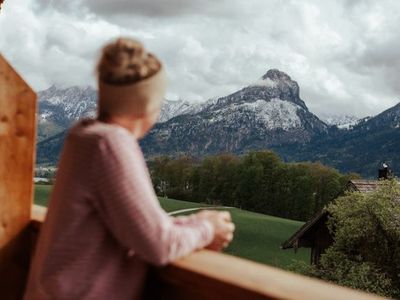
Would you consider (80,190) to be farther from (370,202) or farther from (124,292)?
(370,202)

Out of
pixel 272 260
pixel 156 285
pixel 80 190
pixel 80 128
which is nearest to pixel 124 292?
pixel 156 285

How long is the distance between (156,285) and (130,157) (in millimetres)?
352

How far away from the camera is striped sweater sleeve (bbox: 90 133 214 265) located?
1.28 m

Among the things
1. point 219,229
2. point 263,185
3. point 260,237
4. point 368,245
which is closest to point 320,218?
point 368,245

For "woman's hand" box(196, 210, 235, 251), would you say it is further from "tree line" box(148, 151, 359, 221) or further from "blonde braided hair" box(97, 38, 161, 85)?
"tree line" box(148, 151, 359, 221)

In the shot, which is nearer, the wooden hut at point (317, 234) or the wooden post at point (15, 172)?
the wooden post at point (15, 172)

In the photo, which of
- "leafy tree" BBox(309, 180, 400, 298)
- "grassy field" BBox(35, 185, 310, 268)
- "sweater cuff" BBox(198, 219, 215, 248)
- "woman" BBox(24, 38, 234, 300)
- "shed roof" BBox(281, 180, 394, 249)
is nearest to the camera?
"woman" BBox(24, 38, 234, 300)

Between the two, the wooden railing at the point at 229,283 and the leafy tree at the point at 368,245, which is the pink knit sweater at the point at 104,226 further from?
the leafy tree at the point at 368,245

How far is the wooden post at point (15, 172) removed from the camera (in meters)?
2.01

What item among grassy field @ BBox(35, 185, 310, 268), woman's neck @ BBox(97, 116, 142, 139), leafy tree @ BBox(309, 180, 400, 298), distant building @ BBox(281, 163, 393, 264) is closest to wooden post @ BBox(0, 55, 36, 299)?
woman's neck @ BBox(97, 116, 142, 139)

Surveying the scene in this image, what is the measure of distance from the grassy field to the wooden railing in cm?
3251

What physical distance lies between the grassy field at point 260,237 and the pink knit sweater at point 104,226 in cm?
3261

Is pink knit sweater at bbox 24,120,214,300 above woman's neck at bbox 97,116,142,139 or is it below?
below

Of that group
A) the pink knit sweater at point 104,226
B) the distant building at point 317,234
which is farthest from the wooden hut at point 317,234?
the pink knit sweater at point 104,226
